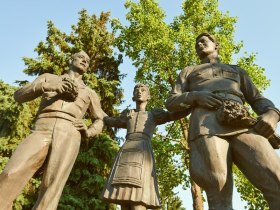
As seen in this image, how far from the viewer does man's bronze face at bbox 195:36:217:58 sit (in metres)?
5.15

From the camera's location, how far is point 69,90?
5102 mm

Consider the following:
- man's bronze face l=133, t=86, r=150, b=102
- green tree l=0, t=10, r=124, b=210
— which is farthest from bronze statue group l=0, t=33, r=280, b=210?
green tree l=0, t=10, r=124, b=210

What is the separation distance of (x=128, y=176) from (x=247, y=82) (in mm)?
1959

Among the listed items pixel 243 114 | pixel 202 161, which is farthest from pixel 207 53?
pixel 202 161

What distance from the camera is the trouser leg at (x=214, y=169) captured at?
4008 millimetres

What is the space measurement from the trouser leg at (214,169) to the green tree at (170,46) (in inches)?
447

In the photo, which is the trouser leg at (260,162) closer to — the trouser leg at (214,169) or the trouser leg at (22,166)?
the trouser leg at (214,169)

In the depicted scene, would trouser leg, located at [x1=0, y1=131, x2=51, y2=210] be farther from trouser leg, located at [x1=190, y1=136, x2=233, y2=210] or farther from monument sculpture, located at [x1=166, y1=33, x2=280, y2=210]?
trouser leg, located at [x1=190, y1=136, x2=233, y2=210]

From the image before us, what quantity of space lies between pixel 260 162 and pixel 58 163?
2.40 m

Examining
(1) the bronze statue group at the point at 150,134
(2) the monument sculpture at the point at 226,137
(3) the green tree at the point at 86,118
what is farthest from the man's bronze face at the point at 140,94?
(3) the green tree at the point at 86,118

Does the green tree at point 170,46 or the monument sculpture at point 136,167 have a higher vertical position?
the green tree at point 170,46

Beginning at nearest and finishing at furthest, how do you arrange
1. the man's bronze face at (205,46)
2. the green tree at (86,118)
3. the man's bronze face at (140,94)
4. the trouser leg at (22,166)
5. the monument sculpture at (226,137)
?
the monument sculpture at (226,137) < the trouser leg at (22,166) < the man's bronze face at (205,46) < the man's bronze face at (140,94) < the green tree at (86,118)

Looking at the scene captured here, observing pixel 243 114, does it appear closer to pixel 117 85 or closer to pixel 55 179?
pixel 55 179

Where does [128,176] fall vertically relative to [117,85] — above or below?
below
